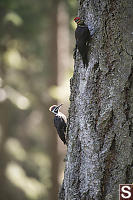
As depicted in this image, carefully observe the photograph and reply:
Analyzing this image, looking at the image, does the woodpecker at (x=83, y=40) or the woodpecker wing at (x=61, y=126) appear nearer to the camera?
the woodpecker at (x=83, y=40)

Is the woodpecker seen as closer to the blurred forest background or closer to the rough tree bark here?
the rough tree bark

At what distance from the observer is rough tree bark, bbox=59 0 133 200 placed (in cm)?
238

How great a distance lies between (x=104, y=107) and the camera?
8.28 ft

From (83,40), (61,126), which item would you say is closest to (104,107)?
(83,40)

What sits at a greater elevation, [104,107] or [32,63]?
[32,63]

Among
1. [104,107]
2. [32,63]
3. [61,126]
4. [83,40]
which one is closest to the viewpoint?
[104,107]

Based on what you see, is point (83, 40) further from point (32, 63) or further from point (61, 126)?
point (32, 63)

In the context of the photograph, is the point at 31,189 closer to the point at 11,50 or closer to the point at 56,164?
the point at 56,164

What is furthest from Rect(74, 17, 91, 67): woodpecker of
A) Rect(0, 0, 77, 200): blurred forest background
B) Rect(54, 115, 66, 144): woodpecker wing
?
Rect(0, 0, 77, 200): blurred forest background

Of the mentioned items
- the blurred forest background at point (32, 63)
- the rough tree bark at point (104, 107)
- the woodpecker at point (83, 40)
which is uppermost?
the blurred forest background at point (32, 63)

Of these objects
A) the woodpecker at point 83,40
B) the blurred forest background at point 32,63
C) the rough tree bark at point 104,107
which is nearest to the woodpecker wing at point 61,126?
the rough tree bark at point 104,107

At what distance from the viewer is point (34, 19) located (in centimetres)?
1039

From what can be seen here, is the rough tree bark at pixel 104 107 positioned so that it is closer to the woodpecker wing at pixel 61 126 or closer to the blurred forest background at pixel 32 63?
the woodpecker wing at pixel 61 126

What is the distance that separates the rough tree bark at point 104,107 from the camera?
2383 millimetres
